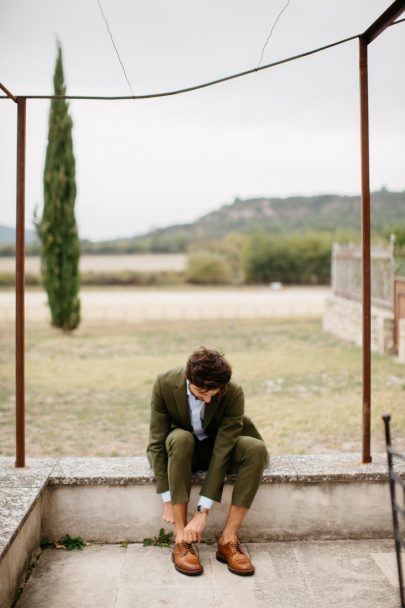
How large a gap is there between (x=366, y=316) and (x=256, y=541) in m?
1.15

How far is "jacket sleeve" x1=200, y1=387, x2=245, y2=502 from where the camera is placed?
2512mm

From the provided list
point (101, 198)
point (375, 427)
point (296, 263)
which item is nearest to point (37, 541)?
point (375, 427)

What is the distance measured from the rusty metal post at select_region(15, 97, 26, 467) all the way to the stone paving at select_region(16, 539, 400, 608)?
1.77 ft

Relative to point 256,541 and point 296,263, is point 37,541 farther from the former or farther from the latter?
point 296,263

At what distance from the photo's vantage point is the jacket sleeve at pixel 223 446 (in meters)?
A: 2.51

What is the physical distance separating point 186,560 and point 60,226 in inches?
532

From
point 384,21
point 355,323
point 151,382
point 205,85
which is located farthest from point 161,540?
point 355,323

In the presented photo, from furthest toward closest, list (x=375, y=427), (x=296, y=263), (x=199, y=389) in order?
1. (x=296, y=263)
2. (x=375, y=427)
3. (x=199, y=389)

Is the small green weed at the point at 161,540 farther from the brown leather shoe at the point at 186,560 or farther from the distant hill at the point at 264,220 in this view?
the distant hill at the point at 264,220

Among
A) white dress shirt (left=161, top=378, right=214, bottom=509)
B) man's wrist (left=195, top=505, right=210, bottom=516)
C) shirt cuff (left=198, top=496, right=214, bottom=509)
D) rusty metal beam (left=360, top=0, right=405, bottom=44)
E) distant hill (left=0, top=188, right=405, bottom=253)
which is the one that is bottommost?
man's wrist (left=195, top=505, right=210, bottom=516)

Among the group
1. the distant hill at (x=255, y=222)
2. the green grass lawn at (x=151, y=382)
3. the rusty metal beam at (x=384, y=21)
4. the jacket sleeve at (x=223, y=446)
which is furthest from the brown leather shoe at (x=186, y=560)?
the distant hill at (x=255, y=222)

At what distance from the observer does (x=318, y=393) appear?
7414 millimetres

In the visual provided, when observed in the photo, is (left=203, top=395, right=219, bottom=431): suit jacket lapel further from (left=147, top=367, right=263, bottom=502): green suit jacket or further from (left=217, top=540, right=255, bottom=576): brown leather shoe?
(left=217, top=540, right=255, bottom=576): brown leather shoe

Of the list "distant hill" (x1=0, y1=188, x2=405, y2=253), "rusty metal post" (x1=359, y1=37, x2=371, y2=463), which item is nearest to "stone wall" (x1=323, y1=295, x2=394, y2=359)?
"rusty metal post" (x1=359, y1=37, x2=371, y2=463)
